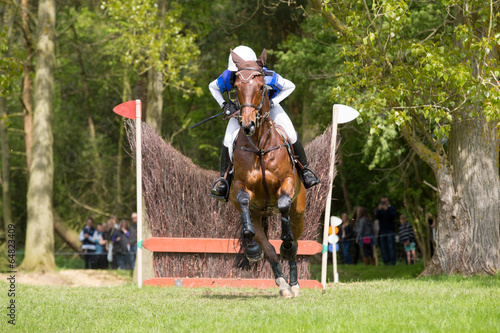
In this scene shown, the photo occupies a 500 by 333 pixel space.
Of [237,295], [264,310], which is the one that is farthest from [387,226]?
[264,310]

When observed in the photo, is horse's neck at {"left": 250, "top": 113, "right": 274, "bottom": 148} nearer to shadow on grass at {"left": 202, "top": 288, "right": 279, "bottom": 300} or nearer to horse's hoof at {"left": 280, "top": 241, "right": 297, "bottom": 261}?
horse's hoof at {"left": 280, "top": 241, "right": 297, "bottom": 261}

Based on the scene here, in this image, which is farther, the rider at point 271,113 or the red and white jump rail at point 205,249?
the red and white jump rail at point 205,249

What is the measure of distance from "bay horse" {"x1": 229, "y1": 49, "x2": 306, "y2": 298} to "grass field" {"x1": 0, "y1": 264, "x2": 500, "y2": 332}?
0.84 m

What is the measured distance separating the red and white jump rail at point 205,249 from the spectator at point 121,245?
873 centimetres

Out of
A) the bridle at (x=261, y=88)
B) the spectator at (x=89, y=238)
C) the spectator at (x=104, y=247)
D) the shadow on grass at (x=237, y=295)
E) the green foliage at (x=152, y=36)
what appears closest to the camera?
the bridle at (x=261, y=88)

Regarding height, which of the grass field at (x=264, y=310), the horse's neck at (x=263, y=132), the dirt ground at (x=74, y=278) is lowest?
the dirt ground at (x=74, y=278)

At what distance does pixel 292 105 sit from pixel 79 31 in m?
15.3

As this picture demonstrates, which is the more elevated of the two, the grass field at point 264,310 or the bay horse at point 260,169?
the bay horse at point 260,169

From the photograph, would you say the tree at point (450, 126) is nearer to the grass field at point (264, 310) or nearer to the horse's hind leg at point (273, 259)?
the grass field at point (264, 310)

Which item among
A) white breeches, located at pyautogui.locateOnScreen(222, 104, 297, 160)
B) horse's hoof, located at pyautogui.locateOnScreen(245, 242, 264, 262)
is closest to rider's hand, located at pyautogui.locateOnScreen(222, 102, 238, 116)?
white breeches, located at pyautogui.locateOnScreen(222, 104, 297, 160)

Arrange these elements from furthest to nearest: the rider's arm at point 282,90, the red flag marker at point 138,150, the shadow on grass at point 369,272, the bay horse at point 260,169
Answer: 1. the shadow on grass at point 369,272
2. the red flag marker at point 138,150
3. the rider's arm at point 282,90
4. the bay horse at point 260,169

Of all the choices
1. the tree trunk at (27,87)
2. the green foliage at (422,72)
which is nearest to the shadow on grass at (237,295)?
the green foliage at (422,72)

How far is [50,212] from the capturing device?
17969 mm

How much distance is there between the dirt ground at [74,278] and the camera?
53.9 ft
